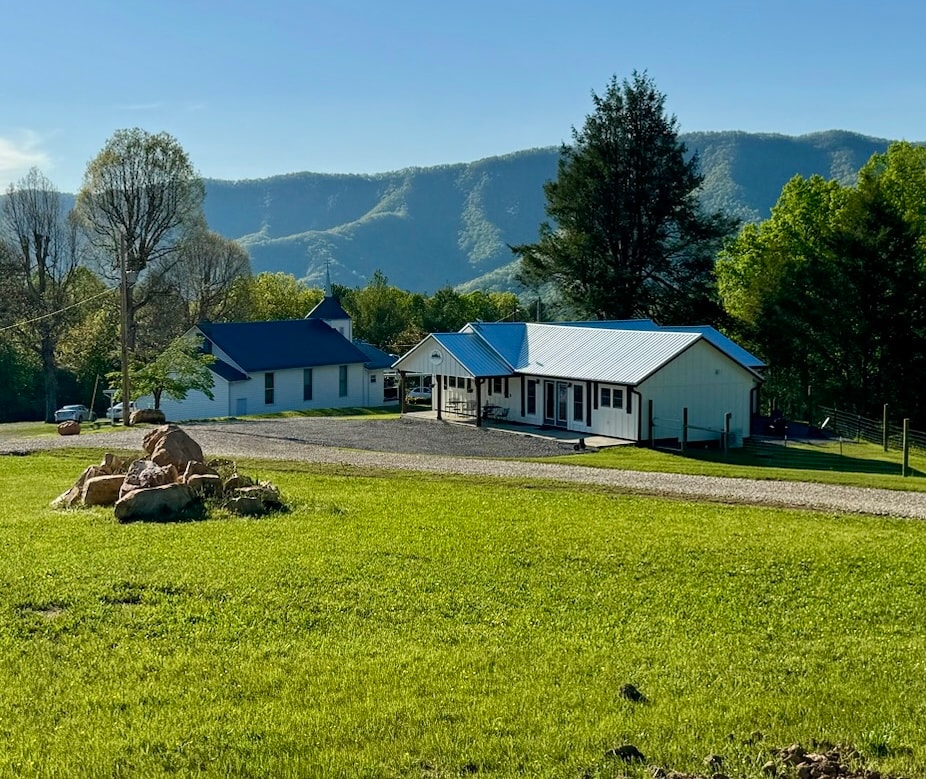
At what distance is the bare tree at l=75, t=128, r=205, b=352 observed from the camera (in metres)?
56.9

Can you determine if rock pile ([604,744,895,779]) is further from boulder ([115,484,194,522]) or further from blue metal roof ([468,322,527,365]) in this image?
blue metal roof ([468,322,527,365])

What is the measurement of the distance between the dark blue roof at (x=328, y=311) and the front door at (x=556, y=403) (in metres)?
24.7

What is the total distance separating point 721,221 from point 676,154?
4421 mm

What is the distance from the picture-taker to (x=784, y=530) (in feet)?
61.4

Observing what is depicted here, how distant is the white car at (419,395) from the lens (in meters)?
58.2

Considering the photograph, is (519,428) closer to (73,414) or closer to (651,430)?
(651,430)

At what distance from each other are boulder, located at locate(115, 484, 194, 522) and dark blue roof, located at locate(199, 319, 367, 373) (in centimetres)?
3414

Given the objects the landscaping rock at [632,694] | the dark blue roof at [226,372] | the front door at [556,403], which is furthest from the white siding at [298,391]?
the landscaping rock at [632,694]

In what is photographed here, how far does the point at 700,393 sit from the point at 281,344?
88.7ft

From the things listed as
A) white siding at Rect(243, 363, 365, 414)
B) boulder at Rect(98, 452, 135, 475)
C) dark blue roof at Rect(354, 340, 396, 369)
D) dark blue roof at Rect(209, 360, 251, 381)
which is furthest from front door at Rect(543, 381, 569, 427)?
dark blue roof at Rect(354, 340, 396, 369)

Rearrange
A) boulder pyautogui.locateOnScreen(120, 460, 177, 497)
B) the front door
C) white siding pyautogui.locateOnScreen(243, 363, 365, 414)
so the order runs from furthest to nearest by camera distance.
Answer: white siding pyautogui.locateOnScreen(243, 363, 365, 414) → the front door → boulder pyautogui.locateOnScreen(120, 460, 177, 497)

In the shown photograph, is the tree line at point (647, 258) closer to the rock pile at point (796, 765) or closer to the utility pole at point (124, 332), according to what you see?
the utility pole at point (124, 332)

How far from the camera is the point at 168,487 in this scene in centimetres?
1998

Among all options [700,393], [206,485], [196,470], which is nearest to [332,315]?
[700,393]
